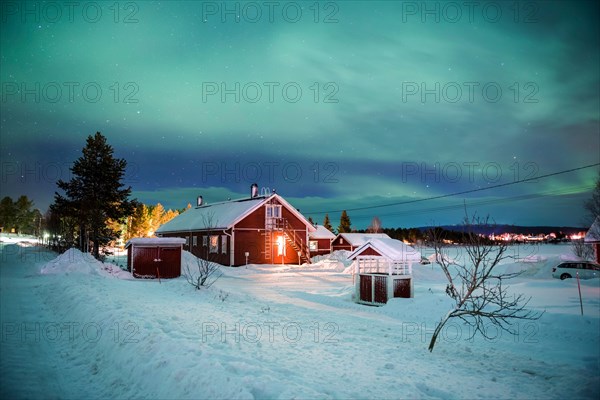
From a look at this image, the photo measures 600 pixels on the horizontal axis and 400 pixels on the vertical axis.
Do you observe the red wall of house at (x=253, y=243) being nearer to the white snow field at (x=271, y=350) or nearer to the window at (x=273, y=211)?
the window at (x=273, y=211)

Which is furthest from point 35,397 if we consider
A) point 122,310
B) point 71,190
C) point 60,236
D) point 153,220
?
point 153,220

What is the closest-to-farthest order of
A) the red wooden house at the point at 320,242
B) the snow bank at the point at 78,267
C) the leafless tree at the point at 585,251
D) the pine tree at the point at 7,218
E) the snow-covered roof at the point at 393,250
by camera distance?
the snow-covered roof at the point at 393,250 → the snow bank at the point at 78,267 → the pine tree at the point at 7,218 → the leafless tree at the point at 585,251 → the red wooden house at the point at 320,242

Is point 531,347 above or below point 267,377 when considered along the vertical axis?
below

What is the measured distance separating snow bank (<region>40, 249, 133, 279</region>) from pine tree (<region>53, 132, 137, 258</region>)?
27.6 feet

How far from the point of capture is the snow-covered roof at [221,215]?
39.8 m

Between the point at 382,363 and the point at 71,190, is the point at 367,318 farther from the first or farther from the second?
the point at 71,190

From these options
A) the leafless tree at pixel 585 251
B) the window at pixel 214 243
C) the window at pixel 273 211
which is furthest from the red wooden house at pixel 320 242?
the leafless tree at pixel 585 251

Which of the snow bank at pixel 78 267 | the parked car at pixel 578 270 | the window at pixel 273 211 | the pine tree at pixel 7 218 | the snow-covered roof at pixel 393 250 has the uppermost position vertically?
the window at pixel 273 211

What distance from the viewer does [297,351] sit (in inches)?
355

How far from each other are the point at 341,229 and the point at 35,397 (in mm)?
86983

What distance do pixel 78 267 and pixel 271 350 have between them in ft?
66.4

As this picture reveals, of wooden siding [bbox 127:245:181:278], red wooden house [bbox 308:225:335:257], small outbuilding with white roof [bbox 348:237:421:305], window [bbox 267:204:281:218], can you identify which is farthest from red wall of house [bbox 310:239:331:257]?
small outbuilding with white roof [bbox 348:237:421:305]

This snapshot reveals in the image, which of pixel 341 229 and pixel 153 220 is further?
pixel 153 220

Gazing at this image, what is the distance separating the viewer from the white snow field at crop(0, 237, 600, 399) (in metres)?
6.80
